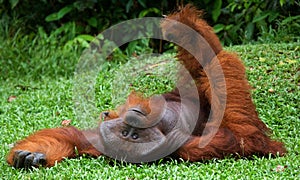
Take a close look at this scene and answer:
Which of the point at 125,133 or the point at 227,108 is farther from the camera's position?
the point at 227,108

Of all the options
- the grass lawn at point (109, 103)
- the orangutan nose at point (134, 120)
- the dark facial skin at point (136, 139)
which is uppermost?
the orangutan nose at point (134, 120)

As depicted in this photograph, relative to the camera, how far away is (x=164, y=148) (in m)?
3.00

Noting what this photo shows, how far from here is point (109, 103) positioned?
179 inches

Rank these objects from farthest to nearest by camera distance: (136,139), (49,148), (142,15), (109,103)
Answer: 1. (142,15)
2. (109,103)
3. (49,148)
4. (136,139)

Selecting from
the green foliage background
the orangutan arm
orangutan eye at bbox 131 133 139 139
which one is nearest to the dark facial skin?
orangutan eye at bbox 131 133 139 139

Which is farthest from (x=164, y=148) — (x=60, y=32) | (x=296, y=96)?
(x=60, y=32)

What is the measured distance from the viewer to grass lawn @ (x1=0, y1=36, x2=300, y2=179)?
2.84 m

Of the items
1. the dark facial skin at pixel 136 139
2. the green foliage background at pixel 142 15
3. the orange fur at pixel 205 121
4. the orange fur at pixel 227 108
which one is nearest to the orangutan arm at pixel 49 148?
the orange fur at pixel 205 121

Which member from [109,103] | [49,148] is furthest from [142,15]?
[49,148]

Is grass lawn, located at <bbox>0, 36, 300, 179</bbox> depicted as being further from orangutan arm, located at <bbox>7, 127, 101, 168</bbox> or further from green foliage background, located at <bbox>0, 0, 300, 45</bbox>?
green foliage background, located at <bbox>0, 0, 300, 45</bbox>

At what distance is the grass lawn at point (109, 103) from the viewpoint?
2844 millimetres

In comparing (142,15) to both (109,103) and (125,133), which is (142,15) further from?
(125,133)

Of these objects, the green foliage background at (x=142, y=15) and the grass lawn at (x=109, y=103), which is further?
the green foliage background at (x=142, y=15)

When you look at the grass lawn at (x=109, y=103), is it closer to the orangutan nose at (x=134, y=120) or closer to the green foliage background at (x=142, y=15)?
the orangutan nose at (x=134, y=120)
